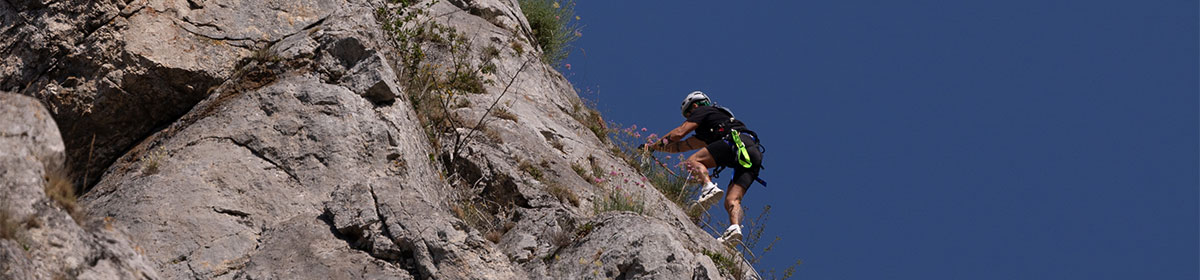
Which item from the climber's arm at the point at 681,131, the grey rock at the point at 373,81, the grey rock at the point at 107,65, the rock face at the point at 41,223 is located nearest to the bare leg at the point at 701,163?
the climber's arm at the point at 681,131

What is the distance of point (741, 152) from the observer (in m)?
11.3

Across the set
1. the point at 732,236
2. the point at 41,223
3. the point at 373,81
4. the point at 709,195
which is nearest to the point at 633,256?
the point at 732,236

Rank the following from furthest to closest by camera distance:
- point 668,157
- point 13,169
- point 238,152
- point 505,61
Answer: point 505,61
point 668,157
point 238,152
point 13,169

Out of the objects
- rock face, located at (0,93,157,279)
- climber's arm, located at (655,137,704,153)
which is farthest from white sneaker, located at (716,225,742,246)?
rock face, located at (0,93,157,279)

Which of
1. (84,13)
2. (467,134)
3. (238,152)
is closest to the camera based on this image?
(238,152)

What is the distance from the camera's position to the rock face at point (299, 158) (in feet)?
22.6

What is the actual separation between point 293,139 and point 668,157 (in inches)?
198

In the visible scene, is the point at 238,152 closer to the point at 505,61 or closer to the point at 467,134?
the point at 467,134

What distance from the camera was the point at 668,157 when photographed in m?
12.0

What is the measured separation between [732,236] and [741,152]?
159 cm

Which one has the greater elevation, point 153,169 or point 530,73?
point 530,73

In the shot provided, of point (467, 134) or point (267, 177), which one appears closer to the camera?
point (267, 177)

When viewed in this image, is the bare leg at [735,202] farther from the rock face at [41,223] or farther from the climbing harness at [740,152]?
the rock face at [41,223]

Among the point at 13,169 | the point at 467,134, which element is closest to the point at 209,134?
the point at 467,134
